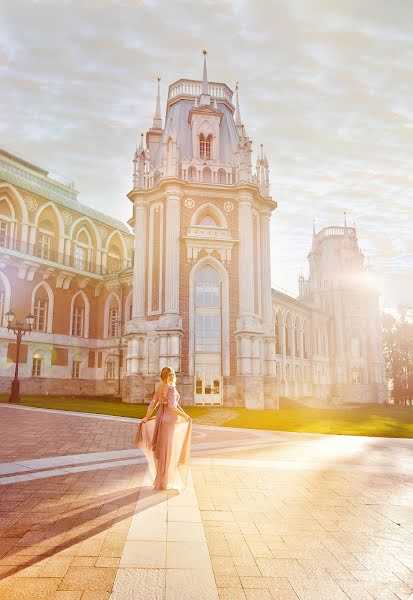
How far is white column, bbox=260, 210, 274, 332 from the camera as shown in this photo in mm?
27844

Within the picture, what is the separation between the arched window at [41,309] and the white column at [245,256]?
15.6m

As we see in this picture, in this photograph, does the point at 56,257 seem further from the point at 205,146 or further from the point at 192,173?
the point at 205,146

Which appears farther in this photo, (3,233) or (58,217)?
(58,217)

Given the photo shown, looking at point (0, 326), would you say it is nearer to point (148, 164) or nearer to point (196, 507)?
point (148, 164)

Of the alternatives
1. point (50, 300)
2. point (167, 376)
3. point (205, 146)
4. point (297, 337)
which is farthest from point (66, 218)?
point (167, 376)

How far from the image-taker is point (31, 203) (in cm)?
3297

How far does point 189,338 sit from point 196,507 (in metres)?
20.3

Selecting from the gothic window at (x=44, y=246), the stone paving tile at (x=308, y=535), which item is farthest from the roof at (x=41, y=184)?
the stone paving tile at (x=308, y=535)

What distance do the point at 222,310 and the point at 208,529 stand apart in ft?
71.6

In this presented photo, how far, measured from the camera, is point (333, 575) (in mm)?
3404

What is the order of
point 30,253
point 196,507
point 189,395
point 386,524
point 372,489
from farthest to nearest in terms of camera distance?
point 30,253 < point 189,395 < point 372,489 < point 196,507 < point 386,524

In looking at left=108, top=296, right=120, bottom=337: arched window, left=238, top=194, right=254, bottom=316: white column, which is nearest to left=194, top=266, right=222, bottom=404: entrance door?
left=238, top=194, right=254, bottom=316: white column

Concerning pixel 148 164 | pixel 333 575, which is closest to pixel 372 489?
pixel 333 575

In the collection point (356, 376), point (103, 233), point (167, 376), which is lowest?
point (356, 376)
